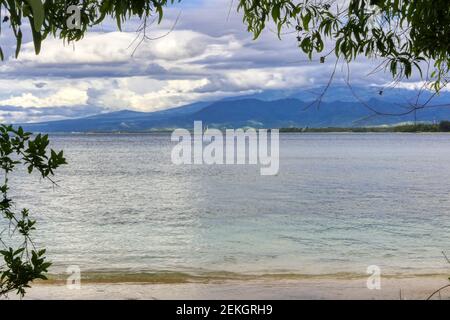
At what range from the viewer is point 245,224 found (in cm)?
1642

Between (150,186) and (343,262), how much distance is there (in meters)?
17.8

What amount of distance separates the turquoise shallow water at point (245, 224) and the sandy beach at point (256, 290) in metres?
1.19

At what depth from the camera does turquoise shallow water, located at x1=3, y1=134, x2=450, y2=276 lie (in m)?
11.5

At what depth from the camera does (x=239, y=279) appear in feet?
33.0

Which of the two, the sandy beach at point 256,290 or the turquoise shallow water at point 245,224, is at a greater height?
the turquoise shallow water at point 245,224

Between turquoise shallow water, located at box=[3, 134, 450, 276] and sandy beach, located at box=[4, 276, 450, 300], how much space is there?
1191 millimetres

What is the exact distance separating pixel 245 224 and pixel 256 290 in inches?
305

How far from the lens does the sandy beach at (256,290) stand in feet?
26.9

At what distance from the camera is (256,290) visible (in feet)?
28.5

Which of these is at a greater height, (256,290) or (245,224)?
(245,224)

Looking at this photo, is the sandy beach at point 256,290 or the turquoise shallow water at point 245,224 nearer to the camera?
the sandy beach at point 256,290

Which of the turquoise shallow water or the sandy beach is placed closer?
the sandy beach

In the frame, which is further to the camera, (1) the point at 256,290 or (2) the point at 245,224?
(2) the point at 245,224

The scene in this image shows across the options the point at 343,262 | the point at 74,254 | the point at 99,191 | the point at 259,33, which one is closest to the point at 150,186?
the point at 99,191
